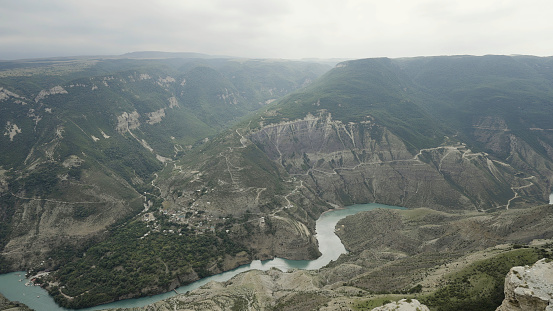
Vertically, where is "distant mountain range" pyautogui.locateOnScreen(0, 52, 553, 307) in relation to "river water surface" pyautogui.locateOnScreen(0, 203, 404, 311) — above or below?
above

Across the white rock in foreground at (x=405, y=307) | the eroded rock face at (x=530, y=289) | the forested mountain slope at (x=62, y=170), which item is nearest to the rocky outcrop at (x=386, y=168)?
the forested mountain slope at (x=62, y=170)

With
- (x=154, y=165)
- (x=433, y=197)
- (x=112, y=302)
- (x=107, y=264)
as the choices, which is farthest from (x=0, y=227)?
(x=433, y=197)

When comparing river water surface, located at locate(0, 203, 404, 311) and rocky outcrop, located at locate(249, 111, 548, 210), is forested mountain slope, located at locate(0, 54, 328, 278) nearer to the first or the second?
river water surface, located at locate(0, 203, 404, 311)

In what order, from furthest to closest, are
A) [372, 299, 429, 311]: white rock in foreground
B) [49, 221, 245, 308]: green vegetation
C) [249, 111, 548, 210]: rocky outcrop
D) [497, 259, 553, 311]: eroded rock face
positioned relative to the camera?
[249, 111, 548, 210]: rocky outcrop, [49, 221, 245, 308]: green vegetation, [372, 299, 429, 311]: white rock in foreground, [497, 259, 553, 311]: eroded rock face

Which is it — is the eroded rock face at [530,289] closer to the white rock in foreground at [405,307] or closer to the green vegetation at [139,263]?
the white rock in foreground at [405,307]

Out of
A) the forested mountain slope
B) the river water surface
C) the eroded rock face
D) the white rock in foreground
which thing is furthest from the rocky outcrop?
the eroded rock face

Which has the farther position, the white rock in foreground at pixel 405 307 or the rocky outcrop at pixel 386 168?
the rocky outcrop at pixel 386 168

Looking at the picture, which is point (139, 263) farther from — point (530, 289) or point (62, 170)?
point (530, 289)

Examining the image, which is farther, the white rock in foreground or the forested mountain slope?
the forested mountain slope

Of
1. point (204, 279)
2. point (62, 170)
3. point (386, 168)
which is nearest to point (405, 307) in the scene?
point (204, 279)
